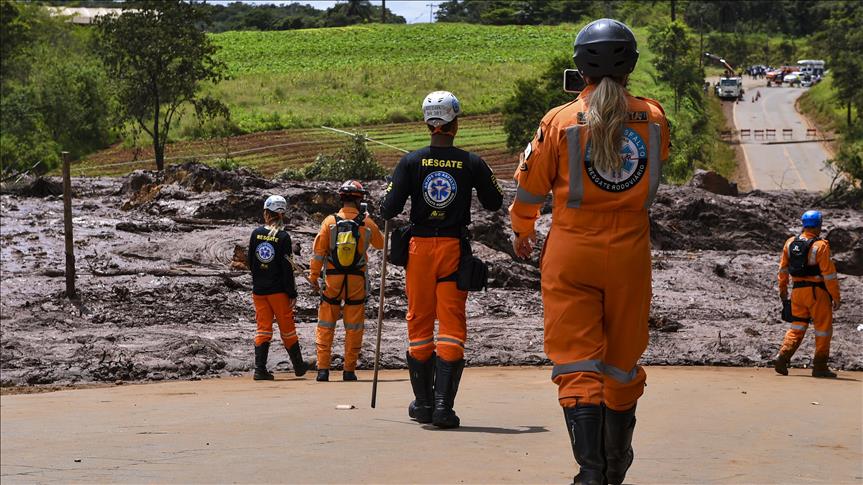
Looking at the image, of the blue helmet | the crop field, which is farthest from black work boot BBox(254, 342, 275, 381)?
the crop field

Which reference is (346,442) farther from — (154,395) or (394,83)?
(394,83)

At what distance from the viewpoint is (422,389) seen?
895cm

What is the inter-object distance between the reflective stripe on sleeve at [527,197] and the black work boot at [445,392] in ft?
9.06

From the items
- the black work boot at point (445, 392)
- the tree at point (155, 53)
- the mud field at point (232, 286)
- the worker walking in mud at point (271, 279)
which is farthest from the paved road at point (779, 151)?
the black work boot at point (445, 392)

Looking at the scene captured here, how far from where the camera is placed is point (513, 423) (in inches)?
344

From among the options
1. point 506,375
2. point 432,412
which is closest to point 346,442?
point 432,412

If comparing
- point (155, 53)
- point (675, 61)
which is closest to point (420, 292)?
point (155, 53)

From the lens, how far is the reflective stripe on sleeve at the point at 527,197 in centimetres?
612

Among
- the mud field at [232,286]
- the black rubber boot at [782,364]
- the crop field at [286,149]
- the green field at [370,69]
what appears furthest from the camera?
the green field at [370,69]

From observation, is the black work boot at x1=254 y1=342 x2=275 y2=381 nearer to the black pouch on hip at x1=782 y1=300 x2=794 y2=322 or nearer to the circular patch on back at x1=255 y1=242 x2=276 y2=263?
the circular patch on back at x1=255 y1=242 x2=276 y2=263

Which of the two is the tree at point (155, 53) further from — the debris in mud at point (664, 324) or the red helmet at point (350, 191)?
the red helmet at point (350, 191)

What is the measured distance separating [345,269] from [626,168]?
6959 mm

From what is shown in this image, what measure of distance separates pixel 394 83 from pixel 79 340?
71.1m

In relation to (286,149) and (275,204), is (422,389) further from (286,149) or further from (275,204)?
(286,149)
